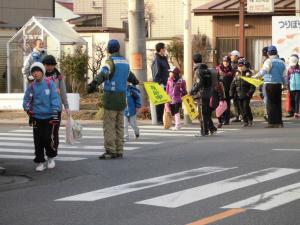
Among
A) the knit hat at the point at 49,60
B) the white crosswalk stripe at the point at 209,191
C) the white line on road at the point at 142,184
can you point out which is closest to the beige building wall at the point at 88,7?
the knit hat at the point at 49,60

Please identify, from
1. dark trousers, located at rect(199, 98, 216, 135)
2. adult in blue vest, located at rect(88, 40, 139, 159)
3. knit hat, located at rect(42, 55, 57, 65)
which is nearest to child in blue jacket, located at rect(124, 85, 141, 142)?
dark trousers, located at rect(199, 98, 216, 135)

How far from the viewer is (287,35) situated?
24.7 metres

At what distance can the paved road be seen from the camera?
8.26 metres

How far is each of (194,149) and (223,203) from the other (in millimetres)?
5543

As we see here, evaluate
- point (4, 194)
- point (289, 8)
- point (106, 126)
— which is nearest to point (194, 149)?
point (106, 126)

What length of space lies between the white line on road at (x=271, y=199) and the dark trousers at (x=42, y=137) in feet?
13.3

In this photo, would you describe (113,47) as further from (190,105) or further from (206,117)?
(190,105)

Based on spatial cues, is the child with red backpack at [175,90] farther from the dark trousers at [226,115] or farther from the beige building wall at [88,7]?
the beige building wall at [88,7]

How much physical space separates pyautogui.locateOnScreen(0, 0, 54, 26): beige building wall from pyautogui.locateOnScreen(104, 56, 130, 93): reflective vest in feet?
87.2

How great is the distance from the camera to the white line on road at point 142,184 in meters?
9.50

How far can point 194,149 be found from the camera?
14.4 metres

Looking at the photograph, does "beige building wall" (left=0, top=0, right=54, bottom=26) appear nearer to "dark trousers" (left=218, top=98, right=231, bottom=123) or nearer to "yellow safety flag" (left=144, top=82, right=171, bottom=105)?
"dark trousers" (left=218, top=98, right=231, bottom=123)

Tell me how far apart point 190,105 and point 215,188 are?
29.1ft

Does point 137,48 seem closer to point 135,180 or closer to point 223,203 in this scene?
point 135,180
